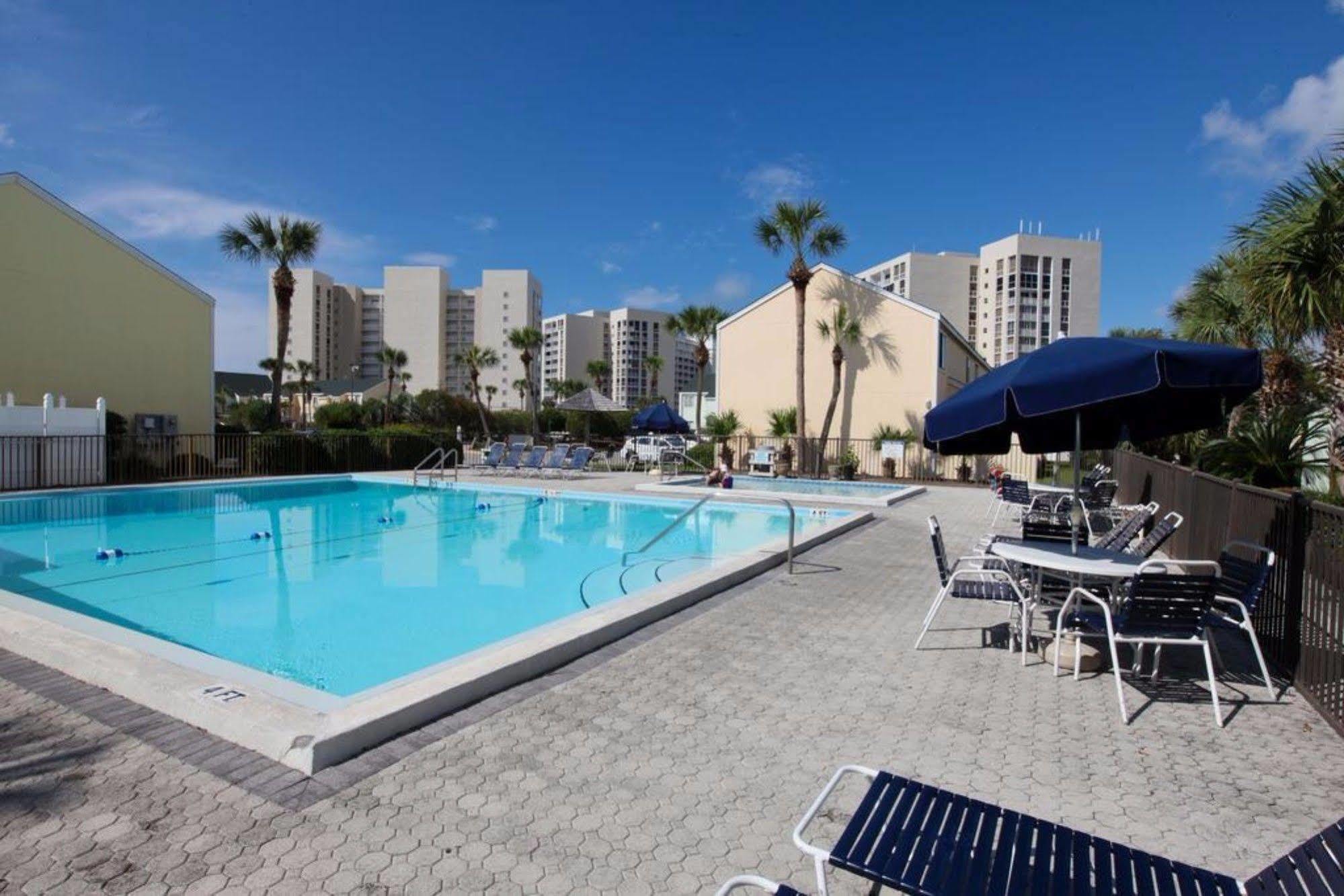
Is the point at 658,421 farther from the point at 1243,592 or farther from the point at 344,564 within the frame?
the point at 1243,592

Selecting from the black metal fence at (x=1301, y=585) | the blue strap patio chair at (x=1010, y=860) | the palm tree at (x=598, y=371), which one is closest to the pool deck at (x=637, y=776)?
the black metal fence at (x=1301, y=585)

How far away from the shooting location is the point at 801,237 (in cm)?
2547

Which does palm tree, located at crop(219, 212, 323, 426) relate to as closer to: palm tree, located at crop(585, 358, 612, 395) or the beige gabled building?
the beige gabled building

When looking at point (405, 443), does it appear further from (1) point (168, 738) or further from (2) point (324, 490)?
(1) point (168, 738)

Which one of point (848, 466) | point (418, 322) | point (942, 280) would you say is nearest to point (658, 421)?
point (848, 466)

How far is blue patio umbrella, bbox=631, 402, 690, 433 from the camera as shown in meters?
22.1

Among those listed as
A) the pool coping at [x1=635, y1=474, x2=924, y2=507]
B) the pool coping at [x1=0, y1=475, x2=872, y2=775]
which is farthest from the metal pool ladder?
the pool coping at [x1=0, y1=475, x2=872, y2=775]

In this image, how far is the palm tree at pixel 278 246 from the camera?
2380 centimetres

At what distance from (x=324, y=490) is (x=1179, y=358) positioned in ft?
63.5

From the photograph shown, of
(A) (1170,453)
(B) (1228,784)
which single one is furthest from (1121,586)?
(A) (1170,453)

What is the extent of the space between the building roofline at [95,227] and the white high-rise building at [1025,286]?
3121 inches

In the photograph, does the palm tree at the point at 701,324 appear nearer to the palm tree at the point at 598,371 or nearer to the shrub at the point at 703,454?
the shrub at the point at 703,454

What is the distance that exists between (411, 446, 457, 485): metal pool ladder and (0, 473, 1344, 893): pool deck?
1547 centimetres

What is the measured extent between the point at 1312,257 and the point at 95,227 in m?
28.2
